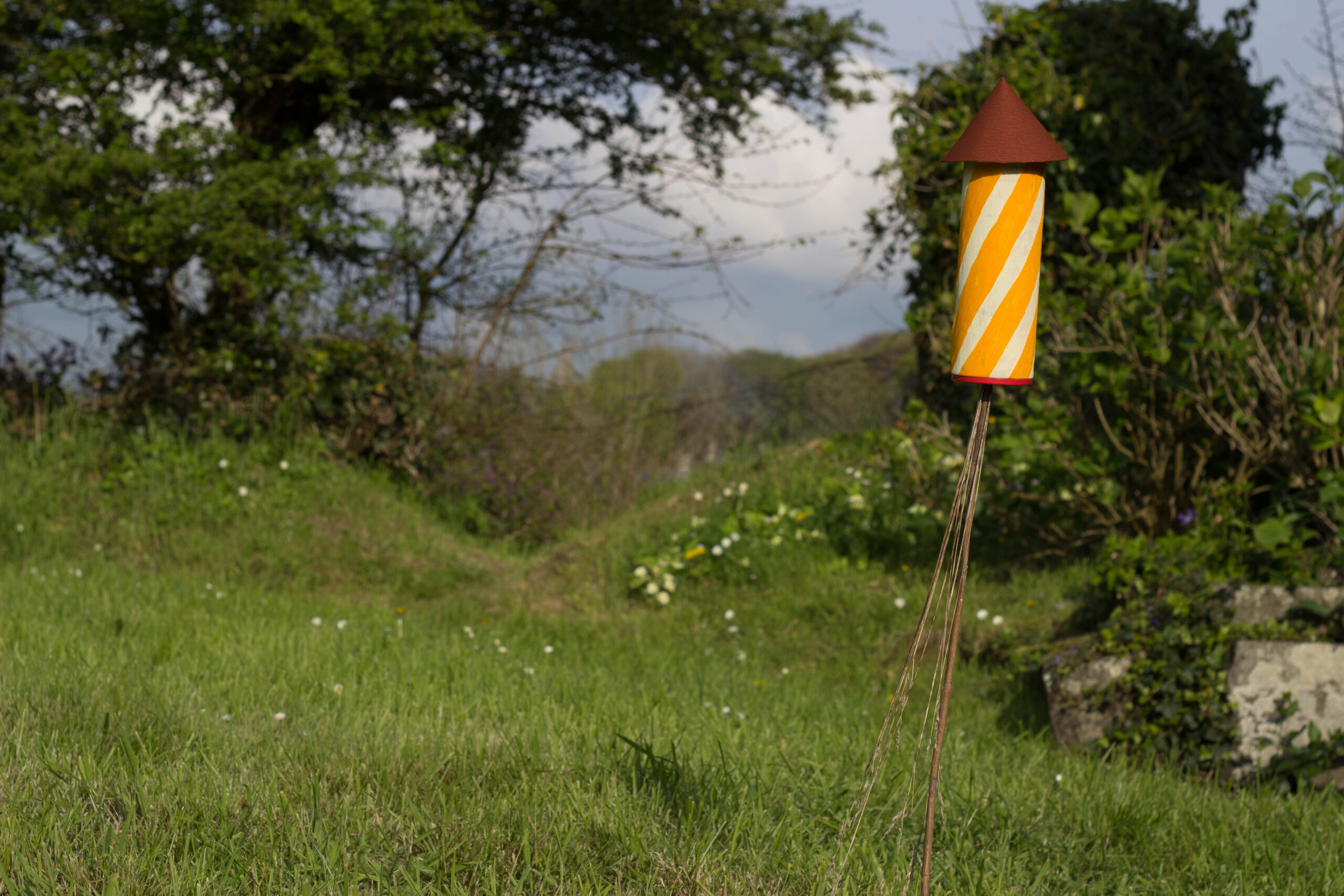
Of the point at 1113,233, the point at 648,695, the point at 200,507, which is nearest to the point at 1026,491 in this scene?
the point at 1113,233

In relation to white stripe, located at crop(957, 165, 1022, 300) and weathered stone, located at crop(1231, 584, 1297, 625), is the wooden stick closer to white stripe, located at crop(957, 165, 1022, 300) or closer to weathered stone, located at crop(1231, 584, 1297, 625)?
white stripe, located at crop(957, 165, 1022, 300)

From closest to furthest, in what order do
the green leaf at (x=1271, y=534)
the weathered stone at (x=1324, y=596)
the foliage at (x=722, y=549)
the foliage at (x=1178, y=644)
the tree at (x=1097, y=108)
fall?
the foliage at (x=1178, y=644)
the weathered stone at (x=1324, y=596)
the green leaf at (x=1271, y=534)
the foliage at (x=722, y=549)
the tree at (x=1097, y=108)

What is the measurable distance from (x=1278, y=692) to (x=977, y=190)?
97.7 inches

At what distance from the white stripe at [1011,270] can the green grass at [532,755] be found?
1.25 metres

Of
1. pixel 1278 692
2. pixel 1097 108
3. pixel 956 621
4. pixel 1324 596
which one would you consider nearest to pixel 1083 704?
pixel 1278 692

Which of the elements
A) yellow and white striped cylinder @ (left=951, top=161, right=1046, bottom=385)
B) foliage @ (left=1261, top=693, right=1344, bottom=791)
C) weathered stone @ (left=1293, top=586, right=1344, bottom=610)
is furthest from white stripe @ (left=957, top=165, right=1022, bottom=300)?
weathered stone @ (left=1293, top=586, right=1344, bottom=610)

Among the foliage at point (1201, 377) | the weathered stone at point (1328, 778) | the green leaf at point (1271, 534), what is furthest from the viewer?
the foliage at point (1201, 377)

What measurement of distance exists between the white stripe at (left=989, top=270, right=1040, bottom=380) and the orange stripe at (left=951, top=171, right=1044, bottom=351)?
87 millimetres

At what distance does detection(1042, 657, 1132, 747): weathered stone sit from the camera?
3.67 metres

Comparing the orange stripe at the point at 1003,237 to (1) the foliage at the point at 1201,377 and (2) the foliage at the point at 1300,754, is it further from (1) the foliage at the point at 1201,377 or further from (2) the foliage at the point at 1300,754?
(1) the foliage at the point at 1201,377

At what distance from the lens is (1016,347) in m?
1.91

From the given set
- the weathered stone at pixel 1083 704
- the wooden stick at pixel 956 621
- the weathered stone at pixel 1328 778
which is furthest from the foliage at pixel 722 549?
the wooden stick at pixel 956 621

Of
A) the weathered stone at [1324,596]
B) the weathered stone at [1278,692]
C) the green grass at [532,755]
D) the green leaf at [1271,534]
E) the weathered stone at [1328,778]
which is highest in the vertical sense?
the green leaf at [1271,534]

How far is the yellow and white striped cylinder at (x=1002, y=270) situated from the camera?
1.89 metres
